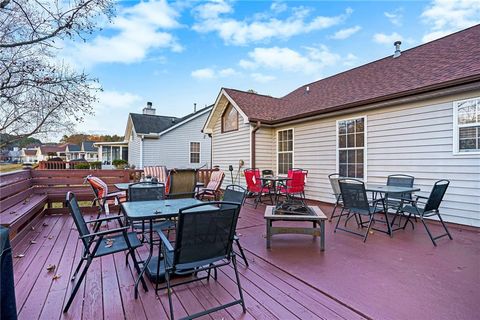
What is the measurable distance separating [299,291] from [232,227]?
0.99m

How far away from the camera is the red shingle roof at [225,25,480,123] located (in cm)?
484

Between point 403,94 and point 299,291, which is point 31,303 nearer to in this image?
point 299,291

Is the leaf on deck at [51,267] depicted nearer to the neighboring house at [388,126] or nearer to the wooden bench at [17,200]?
the wooden bench at [17,200]

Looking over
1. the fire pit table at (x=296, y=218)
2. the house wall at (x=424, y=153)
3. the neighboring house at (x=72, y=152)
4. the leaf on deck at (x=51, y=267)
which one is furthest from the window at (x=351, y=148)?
the neighboring house at (x=72, y=152)

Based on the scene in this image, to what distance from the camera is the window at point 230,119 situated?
948 cm

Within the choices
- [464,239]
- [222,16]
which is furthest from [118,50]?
[464,239]

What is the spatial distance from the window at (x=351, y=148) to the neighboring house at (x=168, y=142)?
1080 cm

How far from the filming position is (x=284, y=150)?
27.6 feet

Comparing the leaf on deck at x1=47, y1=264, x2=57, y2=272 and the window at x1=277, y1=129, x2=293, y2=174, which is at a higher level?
the window at x1=277, y1=129, x2=293, y2=174

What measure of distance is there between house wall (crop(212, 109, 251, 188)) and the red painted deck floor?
531 cm

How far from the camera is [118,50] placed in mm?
9125

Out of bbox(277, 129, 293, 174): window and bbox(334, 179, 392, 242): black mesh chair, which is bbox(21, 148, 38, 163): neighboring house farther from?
bbox(334, 179, 392, 242): black mesh chair

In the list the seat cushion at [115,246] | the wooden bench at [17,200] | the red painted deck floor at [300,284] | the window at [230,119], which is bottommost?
the red painted deck floor at [300,284]

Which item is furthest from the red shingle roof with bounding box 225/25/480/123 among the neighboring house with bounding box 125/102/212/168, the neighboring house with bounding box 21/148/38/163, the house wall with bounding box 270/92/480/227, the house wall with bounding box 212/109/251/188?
the neighboring house with bounding box 21/148/38/163
